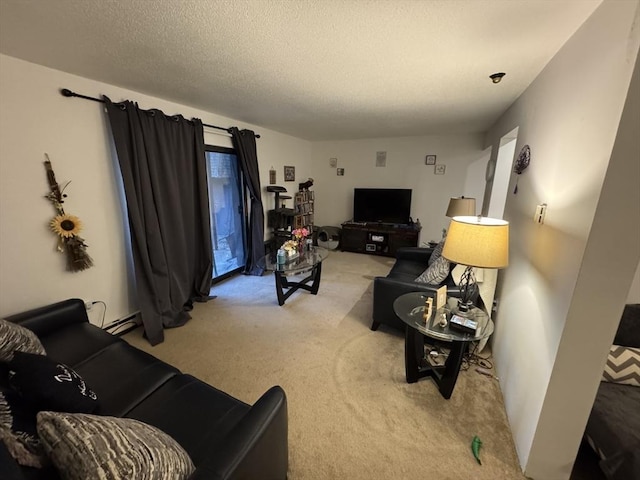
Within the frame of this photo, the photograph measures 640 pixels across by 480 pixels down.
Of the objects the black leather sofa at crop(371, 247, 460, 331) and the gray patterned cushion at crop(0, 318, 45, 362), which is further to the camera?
the black leather sofa at crop(371, 247, 460, 331)

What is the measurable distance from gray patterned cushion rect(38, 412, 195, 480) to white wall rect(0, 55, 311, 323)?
175 centimetres

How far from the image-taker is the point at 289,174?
4859mm

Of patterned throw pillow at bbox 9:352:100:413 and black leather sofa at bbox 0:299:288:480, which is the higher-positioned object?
patterned throw pillow at bbox 9:352:100:413

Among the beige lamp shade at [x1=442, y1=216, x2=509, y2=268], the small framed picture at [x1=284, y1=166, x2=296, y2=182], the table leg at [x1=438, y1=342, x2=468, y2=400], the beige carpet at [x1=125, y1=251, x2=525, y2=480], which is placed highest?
the small framed picture at [x1=284, y1=166, x2=296, y2=182]

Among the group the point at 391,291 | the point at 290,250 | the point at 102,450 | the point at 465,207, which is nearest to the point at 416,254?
the point at 465,207

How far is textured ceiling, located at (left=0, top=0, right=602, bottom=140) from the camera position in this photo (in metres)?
1.17

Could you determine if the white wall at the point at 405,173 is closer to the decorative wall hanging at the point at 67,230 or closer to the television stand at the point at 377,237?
the television stand at the point at 377,237

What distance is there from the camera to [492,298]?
216 centimetres

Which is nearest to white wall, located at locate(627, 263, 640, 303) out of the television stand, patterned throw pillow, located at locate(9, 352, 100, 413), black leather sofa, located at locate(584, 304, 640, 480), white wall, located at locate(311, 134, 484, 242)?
black leather sofa, located at locate(584, 304, 640, 480)

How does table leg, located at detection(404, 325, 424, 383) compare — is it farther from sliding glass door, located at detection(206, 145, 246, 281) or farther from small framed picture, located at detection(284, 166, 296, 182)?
small framed picture, located at detection(284, 166, 296, 182)

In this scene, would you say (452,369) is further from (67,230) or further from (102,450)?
(67,230)

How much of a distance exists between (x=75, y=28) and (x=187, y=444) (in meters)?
2.08

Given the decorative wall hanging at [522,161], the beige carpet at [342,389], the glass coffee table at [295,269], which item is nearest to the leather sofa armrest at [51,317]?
the beige carpet at [342,389]

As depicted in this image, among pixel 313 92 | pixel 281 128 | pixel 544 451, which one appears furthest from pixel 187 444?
pixel 281 128
